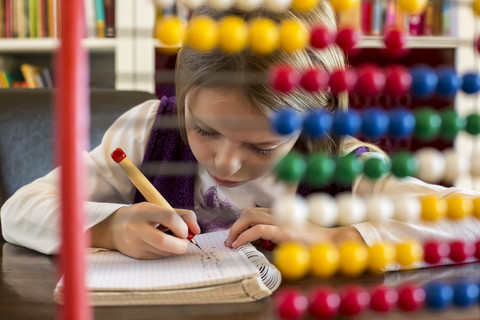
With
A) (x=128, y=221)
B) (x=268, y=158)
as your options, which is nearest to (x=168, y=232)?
(x=128, y=221)

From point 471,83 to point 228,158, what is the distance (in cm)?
39

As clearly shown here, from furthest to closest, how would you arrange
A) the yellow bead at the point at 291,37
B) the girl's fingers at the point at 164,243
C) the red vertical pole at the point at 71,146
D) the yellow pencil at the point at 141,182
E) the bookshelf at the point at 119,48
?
the bookshelf at the point at 119,48 < the yellow pencil at the point at 141,182 < the girl's fingers at the point at 164,243 < the yellow bead at the point at 291,37 < the red vertical pole at the point at 71,146

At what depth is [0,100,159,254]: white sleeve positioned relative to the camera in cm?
83

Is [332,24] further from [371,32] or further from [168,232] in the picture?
[371,32]

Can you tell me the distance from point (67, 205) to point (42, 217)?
50 centimetres

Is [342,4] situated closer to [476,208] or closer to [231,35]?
[231,35]

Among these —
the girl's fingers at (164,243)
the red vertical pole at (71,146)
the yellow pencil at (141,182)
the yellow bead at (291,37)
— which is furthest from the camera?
the yellow pencil at (141,182)

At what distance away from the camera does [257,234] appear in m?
0.76

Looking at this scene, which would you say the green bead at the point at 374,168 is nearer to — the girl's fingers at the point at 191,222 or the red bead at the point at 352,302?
the red bead at the point at 352,302

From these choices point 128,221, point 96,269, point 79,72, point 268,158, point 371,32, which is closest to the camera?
point 79,72

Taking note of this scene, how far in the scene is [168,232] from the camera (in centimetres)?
79

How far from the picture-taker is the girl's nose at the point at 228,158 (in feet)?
2.82

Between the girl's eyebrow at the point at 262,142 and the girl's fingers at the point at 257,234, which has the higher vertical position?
the girl's eyebrow at the point at 262,142

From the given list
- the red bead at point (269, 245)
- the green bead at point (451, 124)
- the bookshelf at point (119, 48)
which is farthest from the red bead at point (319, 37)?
the bookshelf at point (119, 48)
